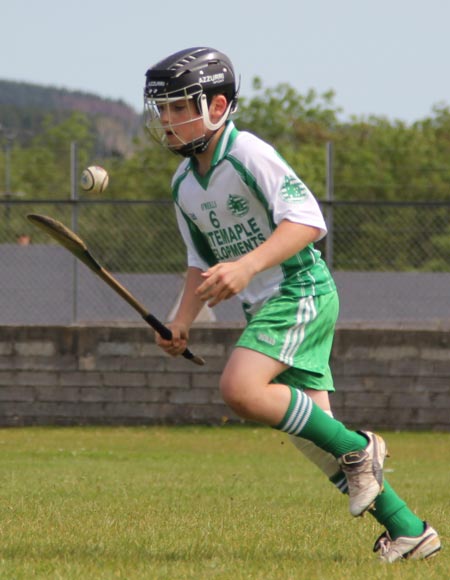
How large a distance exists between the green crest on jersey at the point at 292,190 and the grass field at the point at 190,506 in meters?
1.45

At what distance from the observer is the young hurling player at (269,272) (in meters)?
5.32

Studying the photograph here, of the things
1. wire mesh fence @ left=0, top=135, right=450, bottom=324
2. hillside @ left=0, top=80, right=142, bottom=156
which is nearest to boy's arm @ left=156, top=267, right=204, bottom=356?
wire mesh fence @ left=0, top=135, right=450, bottom=324

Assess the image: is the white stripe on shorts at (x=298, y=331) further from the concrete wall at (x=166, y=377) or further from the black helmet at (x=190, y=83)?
the concrete wall at (x=166, y=377)

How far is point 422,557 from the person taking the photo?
5539 millimetres

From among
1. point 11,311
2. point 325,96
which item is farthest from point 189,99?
point 325,96

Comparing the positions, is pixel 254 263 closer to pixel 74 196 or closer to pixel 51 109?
pixel 74 196

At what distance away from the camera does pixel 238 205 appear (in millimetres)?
5598

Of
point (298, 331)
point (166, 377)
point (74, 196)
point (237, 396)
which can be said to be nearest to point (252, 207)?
point (298, 331)

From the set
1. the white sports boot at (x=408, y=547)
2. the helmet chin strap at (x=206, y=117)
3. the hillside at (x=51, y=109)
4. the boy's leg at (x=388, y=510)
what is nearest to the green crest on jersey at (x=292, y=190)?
the helmet chin strap at (x=206, y=117)

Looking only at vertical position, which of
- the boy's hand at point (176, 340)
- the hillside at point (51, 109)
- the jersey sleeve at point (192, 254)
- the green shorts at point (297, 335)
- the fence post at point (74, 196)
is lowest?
the hillside at point (51, 109)

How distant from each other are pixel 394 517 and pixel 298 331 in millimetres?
854

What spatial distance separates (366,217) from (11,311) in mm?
4193

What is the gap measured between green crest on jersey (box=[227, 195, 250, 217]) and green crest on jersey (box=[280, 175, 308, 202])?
7.9 inches

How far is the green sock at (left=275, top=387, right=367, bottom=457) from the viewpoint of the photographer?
531cm
